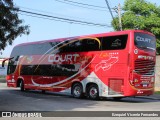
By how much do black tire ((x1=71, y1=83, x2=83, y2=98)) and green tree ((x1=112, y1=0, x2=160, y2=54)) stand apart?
60.0 ft

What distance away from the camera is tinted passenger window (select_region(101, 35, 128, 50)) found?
2033 cm

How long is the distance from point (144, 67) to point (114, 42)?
2.14m

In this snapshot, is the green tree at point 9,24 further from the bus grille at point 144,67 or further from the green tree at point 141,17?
the green tree at point 141,17

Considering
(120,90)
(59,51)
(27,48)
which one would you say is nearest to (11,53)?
(27,48)

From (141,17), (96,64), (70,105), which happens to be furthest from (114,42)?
(141,17)

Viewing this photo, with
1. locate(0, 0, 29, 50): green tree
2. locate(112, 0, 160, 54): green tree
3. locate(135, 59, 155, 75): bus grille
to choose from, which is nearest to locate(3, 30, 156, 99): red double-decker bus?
locate(135, 59, 155, 75): bus grille

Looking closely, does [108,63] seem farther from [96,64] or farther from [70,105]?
[70,105]

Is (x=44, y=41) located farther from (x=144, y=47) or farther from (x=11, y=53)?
(x=144, y=47)

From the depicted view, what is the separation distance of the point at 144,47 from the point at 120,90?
8.83 ft

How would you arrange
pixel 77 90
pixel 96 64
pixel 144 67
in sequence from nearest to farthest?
1. pixel 144 67
2. pixel 96 64
3. pixel 77 90

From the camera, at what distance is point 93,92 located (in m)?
22.2

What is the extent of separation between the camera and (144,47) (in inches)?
810

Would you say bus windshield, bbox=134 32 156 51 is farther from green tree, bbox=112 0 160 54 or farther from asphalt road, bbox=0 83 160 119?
green tree, bbox=112 0 160 54

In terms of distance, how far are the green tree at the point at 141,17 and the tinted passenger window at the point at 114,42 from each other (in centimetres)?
1950
